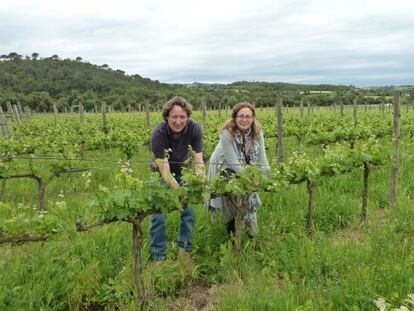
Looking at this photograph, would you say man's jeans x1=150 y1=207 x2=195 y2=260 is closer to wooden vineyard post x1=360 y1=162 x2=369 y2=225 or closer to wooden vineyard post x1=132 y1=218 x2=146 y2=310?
wooden vineyard post x1=132 y1=218 x2=146 y2=310

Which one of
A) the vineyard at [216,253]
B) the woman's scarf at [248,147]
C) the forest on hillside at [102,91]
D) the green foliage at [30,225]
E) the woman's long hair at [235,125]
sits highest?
the forest on hillside at [102,91]

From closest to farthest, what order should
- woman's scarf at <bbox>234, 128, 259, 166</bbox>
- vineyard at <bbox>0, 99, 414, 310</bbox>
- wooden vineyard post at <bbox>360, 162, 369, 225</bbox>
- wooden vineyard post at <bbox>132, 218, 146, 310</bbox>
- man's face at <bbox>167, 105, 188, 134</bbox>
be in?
1. vineyard at <bbox>0, 99, 414, 310</bbox>
2. wooden vineyard post at <bbox>132, 218, 146, 310</bbox>
3. man's face at <bbox>167, 105, 188, 134</bbox>
4. woman's scarf at <bbox>234, 128, 259, 166</bbox>
5. wooden vineyard post at <bbox>360, 162, 369, 225</bbox>

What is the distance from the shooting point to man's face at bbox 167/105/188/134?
4.38m

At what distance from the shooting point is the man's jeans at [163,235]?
4594 millimetres

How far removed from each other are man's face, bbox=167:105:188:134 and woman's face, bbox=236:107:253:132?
0.78 meters

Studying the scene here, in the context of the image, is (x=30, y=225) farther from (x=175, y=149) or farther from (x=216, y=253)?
(x=216, y=253)

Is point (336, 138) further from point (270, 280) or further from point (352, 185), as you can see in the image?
point (270, 280)

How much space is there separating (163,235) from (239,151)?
147 cm

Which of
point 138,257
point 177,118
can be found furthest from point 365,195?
point 138,257

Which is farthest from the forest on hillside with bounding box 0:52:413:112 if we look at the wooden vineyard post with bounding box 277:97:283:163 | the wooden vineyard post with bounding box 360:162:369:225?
the wooden vineyard post with bounding box 360:162:369:225

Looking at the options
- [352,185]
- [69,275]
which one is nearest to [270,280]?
[69,275]

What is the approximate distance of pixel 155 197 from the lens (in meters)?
3.60

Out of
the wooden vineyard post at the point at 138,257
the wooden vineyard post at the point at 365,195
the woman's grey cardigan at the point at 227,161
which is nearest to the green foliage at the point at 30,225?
the wooden vineyard post at the point at 138,257

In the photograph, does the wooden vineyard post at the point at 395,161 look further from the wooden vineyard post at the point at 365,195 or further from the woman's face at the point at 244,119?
the woman's face at the point at 244,119
